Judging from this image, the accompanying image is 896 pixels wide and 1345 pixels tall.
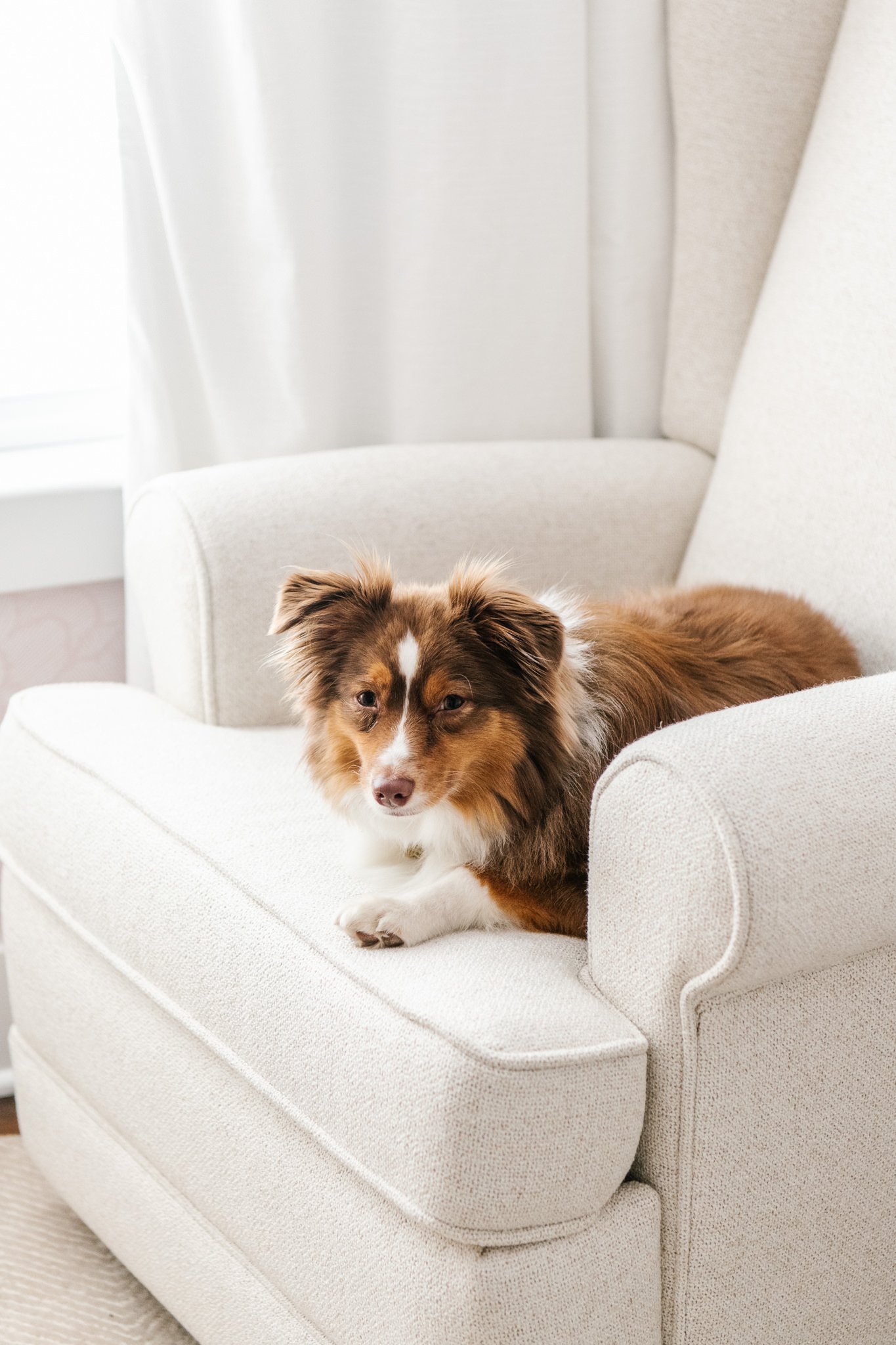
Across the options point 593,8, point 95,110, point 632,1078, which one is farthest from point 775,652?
point 95,110

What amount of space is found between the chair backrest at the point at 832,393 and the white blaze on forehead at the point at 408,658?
2.37 feet

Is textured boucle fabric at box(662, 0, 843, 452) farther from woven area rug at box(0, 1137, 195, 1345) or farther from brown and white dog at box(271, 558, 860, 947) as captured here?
woven area rug at box(0, 1137, 195, 1345)

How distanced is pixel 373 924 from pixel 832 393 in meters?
1.12

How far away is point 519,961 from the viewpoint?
4.39 ft

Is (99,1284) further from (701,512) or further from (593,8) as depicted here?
(593,8)

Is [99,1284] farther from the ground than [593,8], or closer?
closer

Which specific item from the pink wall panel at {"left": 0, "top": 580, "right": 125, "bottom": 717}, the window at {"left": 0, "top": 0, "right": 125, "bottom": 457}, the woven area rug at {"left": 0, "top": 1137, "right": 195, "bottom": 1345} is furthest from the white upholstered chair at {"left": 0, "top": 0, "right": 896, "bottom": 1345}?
the window at {"left": 0, "top": 0, "right": 125, "bottom": 457}

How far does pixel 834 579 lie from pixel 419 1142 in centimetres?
109

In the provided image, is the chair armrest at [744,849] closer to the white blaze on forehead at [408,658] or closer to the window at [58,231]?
the white blaze on forehead at [408,658]

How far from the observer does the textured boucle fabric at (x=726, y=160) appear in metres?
2.27

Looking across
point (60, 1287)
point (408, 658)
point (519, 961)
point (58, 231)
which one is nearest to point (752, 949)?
point (519, 961)

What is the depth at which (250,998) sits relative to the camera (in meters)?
1.39

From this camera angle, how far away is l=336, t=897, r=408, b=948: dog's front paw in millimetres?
1353

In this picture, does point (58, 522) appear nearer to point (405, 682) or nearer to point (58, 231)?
point (58, 231)
